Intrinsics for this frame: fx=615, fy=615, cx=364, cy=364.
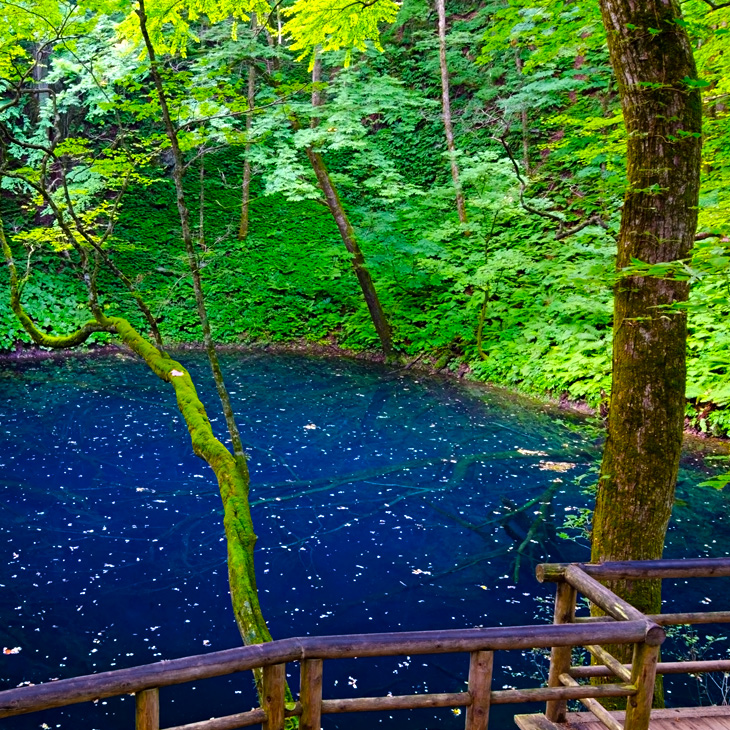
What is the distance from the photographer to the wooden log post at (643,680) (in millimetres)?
2559

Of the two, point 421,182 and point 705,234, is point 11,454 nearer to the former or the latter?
point 705,234

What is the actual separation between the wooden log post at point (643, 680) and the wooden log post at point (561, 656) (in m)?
0.37

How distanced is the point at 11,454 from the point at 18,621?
436cm

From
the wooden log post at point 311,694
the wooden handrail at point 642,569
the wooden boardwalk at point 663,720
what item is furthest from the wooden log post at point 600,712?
the wooden log post at point 311,694

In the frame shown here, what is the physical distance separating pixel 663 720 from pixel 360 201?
1766 centimetres

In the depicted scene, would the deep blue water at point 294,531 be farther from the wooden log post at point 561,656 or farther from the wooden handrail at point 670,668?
the wooden handrail at point 670,668

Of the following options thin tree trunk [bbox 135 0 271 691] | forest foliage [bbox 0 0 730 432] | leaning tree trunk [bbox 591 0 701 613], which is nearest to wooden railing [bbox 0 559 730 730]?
leaning tree trunk [bbox 591 0 701 613]

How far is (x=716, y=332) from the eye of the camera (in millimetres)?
10133

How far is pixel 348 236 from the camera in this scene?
13.6m

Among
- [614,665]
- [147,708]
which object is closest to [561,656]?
[614,665]

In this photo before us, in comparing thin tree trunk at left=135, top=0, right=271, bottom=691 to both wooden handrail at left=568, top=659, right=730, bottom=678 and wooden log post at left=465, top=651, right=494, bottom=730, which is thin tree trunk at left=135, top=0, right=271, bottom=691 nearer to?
wooden log post at left=465, top=651, right=494, bottom=730

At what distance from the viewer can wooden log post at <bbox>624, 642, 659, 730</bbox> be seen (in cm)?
256

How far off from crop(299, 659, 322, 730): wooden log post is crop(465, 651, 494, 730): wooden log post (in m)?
0.63

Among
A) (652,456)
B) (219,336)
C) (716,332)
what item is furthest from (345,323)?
(652,456)
